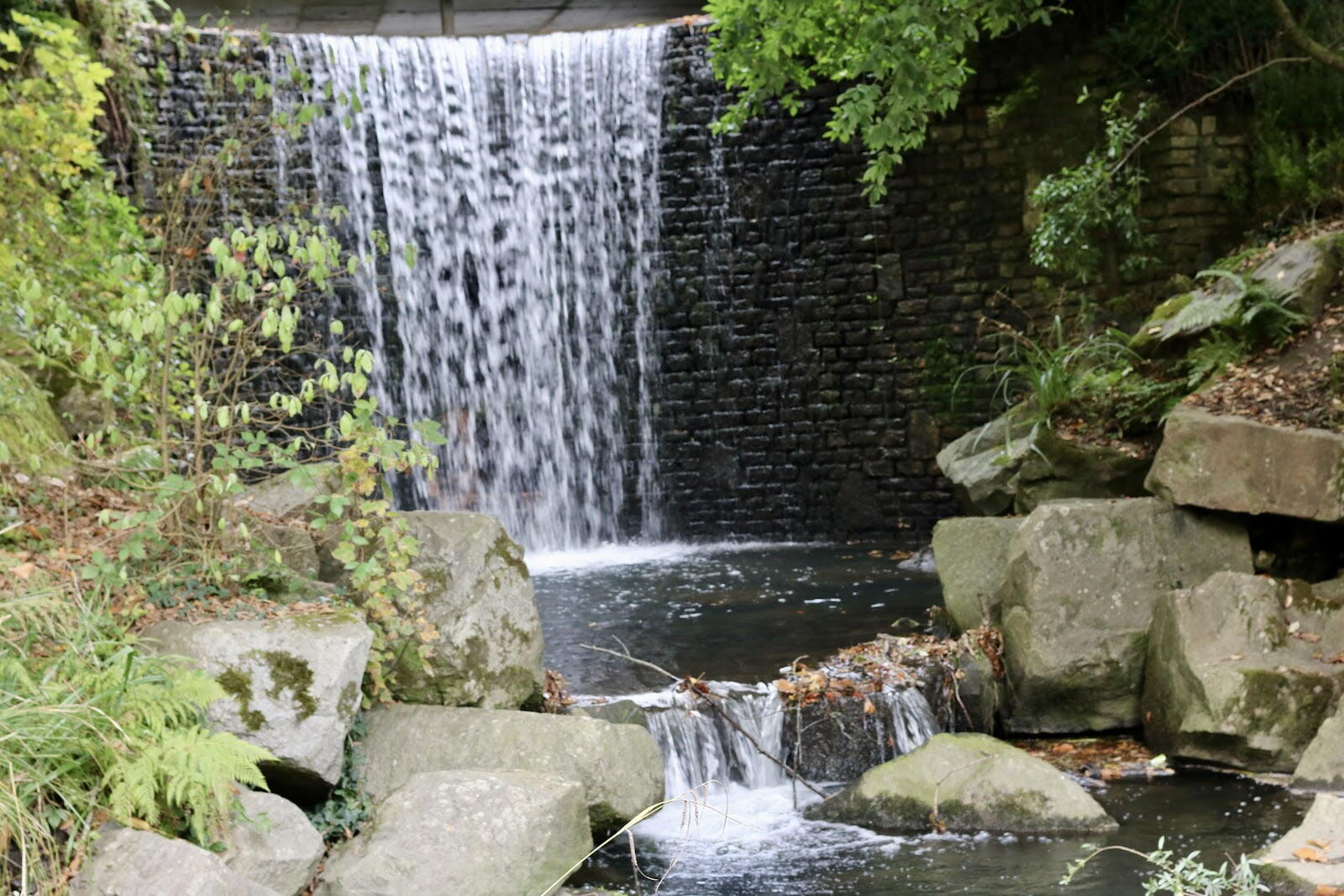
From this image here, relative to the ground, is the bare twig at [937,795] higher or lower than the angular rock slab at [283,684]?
lower

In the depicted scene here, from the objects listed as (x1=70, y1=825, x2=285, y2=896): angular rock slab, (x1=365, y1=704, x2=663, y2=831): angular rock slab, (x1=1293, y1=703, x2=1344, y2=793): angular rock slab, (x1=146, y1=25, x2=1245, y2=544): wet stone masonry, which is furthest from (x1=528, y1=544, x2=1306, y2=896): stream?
(x1=146, y1=25, x2=1245, y2=544): wet stone masonry

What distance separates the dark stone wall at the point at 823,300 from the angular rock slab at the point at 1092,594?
4.86 metres

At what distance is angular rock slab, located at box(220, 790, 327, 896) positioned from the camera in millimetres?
3729

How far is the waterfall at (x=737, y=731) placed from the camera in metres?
5.58

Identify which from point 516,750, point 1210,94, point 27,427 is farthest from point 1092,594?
point 27,427

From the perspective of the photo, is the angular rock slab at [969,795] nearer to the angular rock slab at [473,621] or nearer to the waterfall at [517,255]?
the angular rock slab at [473,621]

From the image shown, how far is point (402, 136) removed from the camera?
11.7 metres

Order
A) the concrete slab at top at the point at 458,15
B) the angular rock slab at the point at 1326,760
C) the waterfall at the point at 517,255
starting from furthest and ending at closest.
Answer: the concrete slab at top at the point at 458,15, the waterfall at the point at 517,255, the angular rock slab at the point at 1326,760

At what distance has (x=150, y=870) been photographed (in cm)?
335

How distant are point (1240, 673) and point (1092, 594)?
874mm

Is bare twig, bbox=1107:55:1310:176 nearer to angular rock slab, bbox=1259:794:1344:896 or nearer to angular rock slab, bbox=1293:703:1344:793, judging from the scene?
angular rock slab, bbox=1293:703:1344:793

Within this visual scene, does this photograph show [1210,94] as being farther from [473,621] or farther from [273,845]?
[273,845]

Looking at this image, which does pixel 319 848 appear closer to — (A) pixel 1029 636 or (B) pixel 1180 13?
(A) pixel 1029 636

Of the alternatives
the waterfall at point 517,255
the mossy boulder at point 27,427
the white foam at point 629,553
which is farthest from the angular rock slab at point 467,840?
the waterfall at point 517,255
